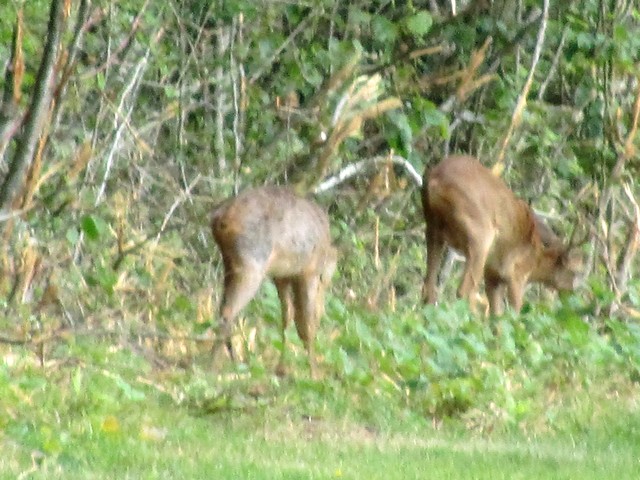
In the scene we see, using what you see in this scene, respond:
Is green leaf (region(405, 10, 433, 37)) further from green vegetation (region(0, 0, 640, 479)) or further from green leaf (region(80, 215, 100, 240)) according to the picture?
green leaf (region(80, 215, 100, 240))

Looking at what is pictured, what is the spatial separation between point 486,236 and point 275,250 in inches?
157

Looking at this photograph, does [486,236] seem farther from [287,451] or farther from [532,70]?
[287,451]

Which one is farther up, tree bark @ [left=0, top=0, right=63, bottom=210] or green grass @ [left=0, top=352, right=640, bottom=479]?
tree bark @ [left=0, top=0, right=63, bottom=210]

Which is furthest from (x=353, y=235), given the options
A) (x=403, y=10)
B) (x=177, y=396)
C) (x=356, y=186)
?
(x=177, y=396)

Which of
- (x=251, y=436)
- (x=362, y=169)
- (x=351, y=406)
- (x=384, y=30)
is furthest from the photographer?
(x=362, y=169)

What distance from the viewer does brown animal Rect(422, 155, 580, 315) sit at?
13.2 m

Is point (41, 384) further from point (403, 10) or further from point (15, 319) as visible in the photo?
point (403, 10)

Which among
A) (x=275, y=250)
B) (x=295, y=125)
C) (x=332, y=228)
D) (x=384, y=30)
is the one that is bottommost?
(x=332, y=228)

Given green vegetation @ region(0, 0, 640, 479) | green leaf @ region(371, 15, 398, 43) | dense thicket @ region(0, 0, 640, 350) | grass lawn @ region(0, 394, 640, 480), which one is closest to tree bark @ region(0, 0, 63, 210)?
green vegetation @ region(0, 0, 640, 479)

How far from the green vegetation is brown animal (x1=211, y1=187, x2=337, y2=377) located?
24 cm

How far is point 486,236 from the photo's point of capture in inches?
534

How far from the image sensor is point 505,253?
1439cm

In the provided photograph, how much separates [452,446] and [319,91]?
514 cm

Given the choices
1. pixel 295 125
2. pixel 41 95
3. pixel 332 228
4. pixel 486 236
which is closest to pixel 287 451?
pixel 41 95
